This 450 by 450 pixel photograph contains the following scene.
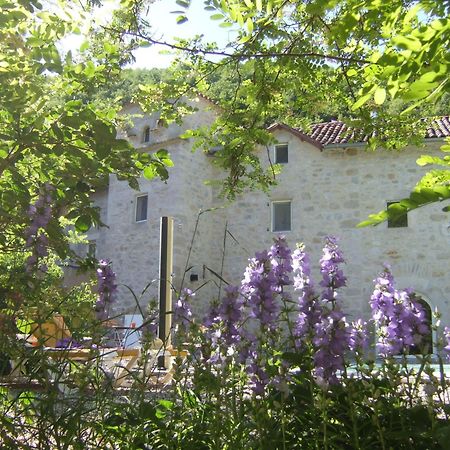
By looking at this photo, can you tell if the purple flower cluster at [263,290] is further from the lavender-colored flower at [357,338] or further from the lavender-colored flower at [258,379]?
the lavender-colored flower at [357,338]

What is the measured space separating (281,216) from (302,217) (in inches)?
32.7

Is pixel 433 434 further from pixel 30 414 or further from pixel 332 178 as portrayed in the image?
pixel 332 178

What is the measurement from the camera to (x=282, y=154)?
63.9ft

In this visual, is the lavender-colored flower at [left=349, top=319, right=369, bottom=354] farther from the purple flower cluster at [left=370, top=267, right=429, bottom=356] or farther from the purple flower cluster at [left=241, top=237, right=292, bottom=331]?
the purple flower cluster at [left=241, top=237, right=292, bottom=331]

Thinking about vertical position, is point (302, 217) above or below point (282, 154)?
below

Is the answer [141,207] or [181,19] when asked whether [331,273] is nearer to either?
[181,19]

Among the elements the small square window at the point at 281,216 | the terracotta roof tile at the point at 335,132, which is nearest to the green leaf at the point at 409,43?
the terracotta roof tile at the point at 335,132

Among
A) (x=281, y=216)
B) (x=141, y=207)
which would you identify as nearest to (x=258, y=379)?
(x=281, y=216)

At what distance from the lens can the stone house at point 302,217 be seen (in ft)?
55.8

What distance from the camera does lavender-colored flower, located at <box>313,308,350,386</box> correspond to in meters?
2.22

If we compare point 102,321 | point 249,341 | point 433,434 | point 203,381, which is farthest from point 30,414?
point 433,434

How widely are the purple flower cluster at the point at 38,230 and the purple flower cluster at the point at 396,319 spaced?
1.56 m

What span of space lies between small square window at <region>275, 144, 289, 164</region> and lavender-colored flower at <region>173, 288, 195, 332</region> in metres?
16.8

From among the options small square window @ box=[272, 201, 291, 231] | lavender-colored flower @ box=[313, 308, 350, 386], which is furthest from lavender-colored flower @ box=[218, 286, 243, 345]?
small square window @ box=[272, 201, 291, 231]
